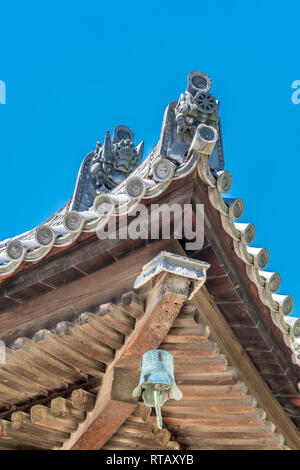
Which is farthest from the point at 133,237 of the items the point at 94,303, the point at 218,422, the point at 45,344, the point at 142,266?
the point at 218,422

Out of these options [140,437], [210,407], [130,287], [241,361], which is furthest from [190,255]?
[140,437]

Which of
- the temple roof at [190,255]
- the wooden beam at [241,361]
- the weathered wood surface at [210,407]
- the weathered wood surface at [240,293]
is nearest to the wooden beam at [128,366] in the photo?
the temple roof at [190,255]

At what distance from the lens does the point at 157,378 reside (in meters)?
4.14

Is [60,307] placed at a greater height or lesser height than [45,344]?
greater

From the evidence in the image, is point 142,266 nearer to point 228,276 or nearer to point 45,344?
point 228,276

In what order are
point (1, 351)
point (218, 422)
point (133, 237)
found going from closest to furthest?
point (133, 237) → point (1, 351) → point (218, 422)

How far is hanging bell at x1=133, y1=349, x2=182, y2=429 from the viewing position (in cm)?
417

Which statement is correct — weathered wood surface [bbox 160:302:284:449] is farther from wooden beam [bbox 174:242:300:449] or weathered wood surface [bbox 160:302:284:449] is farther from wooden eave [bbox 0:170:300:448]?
wooden eave [bbox 0:170:300:448]

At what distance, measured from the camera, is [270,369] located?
5543 mm

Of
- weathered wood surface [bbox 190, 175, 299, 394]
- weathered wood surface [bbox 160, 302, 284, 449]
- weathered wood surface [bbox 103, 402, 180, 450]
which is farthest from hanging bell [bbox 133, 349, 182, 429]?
weathered wood surface [bbox 103, 402, 180, 450]

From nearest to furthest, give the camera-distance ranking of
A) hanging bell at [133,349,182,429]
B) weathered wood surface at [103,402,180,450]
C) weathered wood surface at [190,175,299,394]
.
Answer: hanging bell at [133,349,182,429], weathered wood surface at [190,175,299,394], weathered wood surface at [103,402,180,450]

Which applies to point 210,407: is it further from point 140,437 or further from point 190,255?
point 190,255
